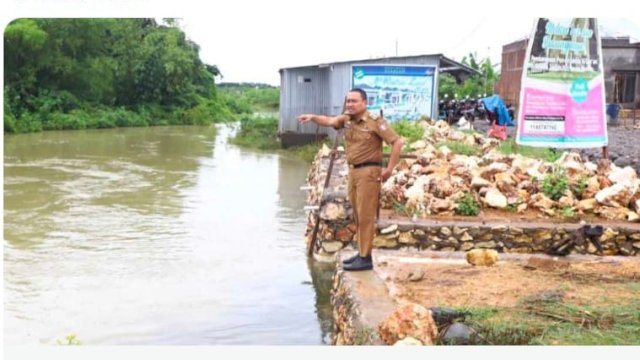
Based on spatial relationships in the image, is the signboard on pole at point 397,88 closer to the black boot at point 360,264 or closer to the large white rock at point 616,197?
the large white rock at point 616,197

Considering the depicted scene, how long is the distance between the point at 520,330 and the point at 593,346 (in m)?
0.41

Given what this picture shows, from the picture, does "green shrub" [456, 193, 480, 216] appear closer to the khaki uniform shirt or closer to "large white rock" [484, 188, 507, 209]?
"large white rock" [484, 188, 507, 209]

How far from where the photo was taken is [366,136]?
5566mm

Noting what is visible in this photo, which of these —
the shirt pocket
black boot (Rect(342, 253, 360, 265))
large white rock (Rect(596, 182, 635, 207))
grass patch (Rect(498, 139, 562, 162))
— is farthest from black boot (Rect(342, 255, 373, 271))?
grass patch (Rect(498, 139, 562, 162))

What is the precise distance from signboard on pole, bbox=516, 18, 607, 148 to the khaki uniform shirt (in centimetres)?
511

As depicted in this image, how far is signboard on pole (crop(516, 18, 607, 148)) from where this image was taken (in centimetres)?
1021

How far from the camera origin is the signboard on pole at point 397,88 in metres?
16.9

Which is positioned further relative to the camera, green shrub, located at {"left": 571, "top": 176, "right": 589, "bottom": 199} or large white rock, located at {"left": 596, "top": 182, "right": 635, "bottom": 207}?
green shrub, located at {"left": 571, "top": 176, "right": 589, "bottom": 199}

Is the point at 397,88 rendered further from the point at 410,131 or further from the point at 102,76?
the point at 102,76

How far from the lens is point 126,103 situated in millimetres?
39562

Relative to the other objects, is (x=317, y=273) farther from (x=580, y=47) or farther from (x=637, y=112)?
(x=637, y=112)

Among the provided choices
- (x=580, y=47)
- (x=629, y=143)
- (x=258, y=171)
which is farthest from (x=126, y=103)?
(x=580, y=47)

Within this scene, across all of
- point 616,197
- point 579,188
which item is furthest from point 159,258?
point 616,197

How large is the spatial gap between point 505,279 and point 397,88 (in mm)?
11906
